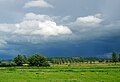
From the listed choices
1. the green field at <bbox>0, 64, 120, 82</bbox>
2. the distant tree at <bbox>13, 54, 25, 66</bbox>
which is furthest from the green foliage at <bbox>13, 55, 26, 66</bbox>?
the green field at <bbox>0, 64, 120, 82</bbox>

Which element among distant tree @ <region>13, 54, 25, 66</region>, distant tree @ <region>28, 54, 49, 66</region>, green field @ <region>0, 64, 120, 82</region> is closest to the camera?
green field @ <region>0, 64, 120, 82</region>

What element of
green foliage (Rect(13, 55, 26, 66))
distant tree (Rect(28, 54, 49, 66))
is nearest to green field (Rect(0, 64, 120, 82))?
distant tree (Rect(28, 54, 49, 66))

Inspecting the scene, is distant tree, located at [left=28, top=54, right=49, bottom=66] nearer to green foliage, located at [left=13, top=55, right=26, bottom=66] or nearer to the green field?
green foliage, located at [left=13, top=55, right=26, bottom=66]

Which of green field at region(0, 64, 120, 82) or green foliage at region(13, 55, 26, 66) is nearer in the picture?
green field at region(0, 64, 120, 82)

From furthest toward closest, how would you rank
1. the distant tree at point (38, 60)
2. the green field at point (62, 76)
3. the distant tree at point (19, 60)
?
the distant tree at point (19, 60), the distant tree at point (38, 60), the green field at point (62, 76)

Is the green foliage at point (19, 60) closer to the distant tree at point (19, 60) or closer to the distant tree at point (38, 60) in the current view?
the distant tree at point (19, 60)

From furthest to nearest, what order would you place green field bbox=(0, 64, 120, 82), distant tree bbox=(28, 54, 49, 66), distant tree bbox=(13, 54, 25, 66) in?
distant tree bbox=(13, 54, 25, 66), distant tree bbox=(28, 54, 49, 66), green field bbox=(0, 64, 120, 82)

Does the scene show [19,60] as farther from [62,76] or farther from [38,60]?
[62,76]

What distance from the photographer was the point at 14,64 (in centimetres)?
16275

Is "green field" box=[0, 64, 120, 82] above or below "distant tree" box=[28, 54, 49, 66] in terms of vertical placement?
below

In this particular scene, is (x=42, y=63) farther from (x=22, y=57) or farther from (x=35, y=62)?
(x=22, y=57)

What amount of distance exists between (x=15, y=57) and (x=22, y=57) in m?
5.19

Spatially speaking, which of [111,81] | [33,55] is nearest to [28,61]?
[33,55]

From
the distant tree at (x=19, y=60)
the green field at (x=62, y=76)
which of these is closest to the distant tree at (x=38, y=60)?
the distant tree at (x=19, y=60)
